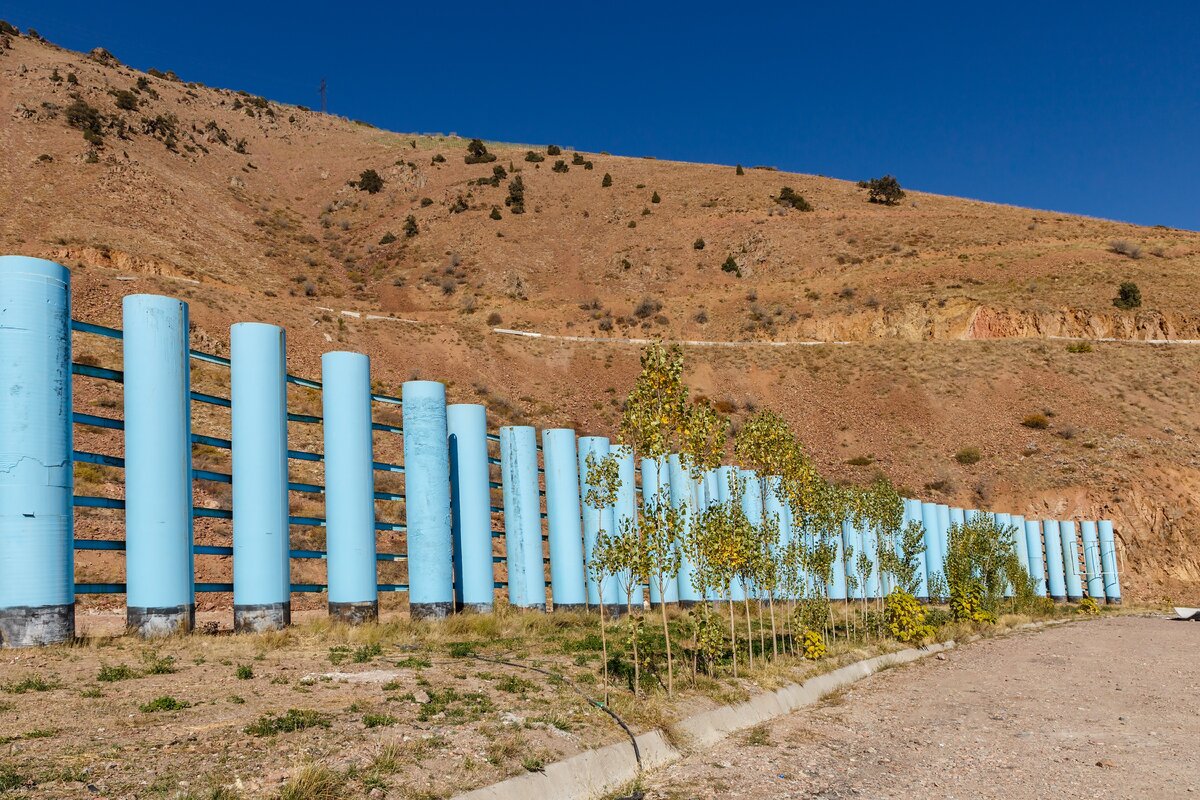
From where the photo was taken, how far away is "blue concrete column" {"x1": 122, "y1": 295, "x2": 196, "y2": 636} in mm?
12422

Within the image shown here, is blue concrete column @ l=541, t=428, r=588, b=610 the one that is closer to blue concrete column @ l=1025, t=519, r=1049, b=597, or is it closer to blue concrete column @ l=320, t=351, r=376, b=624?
blue concrete column @ l=320, t=351, r=376, b=624

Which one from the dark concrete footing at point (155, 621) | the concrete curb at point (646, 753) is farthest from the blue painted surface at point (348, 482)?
the concrete curb at point (646, 753)

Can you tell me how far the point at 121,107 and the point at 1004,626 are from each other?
85436mm

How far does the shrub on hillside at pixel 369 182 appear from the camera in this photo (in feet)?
303

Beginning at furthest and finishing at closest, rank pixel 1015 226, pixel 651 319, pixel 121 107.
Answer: pixel 121 107
pixel 1015 226
pixel 651 319

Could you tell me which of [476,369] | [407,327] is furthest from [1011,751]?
[407,327]

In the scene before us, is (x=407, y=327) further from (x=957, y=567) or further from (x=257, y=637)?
(x=257, y=637)

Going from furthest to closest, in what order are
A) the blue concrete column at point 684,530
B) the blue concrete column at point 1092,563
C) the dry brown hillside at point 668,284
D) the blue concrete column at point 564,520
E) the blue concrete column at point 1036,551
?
1. the dry brown hillside at point 668,284
2. the blue concrete column at point 1092,563
3. the blue concrete column at point 1036,551
4. the blue concrete column at point 684,530
5. the blue concrete column at point 564,520

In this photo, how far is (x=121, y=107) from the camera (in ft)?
274

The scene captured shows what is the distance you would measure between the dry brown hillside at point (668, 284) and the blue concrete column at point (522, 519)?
19138mm

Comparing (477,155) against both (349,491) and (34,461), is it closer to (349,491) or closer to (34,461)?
(349,491)

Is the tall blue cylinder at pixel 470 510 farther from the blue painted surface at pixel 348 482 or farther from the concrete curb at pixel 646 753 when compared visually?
the concrete curb at pixel 646 753

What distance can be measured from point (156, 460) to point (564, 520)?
9.72m

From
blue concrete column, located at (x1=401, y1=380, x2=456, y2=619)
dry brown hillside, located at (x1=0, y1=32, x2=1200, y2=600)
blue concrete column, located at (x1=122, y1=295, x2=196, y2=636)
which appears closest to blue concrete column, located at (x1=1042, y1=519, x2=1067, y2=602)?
dry brown hillside, located at (x1=0, y1=32, x2=1200, y2=600)
